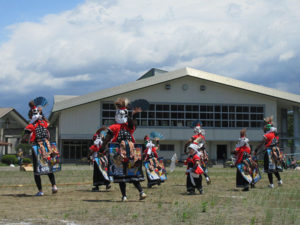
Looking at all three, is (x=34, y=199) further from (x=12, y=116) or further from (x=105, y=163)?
(x=12, y=116)

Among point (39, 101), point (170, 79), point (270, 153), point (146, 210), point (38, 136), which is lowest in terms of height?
Answer: point (146, 210)

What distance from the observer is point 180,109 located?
1977 inches

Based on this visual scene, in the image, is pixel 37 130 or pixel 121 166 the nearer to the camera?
pixel 121 166

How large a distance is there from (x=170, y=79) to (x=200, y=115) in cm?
503

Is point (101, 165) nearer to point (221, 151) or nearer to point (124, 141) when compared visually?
point (124, 141)

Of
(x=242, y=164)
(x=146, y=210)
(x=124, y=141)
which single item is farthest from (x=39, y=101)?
(x=242, y=164)

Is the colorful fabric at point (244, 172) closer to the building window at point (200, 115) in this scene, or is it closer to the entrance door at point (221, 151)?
the building window at point (200, 115)

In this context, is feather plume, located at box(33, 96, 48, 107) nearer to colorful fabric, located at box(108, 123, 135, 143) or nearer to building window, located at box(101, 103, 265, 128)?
colorful fabric, located at box(108, 123, 135, 143)

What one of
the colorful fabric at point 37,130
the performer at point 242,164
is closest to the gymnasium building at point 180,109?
the performer at point 242,164

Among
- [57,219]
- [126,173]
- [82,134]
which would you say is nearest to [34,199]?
[126,173]

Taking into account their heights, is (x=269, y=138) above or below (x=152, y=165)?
above

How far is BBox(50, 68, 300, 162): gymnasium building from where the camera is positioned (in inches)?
1903

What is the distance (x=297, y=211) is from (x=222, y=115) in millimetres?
A: 42677

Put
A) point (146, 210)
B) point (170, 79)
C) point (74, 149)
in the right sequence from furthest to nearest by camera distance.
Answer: point (74, 149)
point (170, 79)
point (146, 210)
